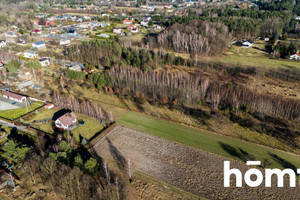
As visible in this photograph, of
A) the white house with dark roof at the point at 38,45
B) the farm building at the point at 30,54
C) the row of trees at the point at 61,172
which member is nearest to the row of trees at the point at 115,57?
the farm building at the point at 30,54

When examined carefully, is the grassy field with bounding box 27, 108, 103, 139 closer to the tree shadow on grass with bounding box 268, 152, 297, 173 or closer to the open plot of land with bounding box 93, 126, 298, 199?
the open plot of land with bounding box 93, 126, 298, 199

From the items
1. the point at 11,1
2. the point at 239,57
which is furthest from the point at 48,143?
the point at 11,1

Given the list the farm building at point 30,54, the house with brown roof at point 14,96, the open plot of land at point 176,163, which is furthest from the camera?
the farm building at point 30,54

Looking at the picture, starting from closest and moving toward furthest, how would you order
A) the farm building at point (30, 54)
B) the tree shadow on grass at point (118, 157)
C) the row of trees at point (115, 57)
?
the tree shadow on grass at point (118, 157)
the row of trees at point (115, 57)
the farm building at point (30, 54)

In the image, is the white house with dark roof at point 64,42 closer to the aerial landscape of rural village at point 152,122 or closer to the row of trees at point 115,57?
the aerial landscape of rural village at point 152,122

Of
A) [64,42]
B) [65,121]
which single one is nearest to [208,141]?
[65,121]

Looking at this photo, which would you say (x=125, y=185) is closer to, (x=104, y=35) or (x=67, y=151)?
(x=67, y=151)
